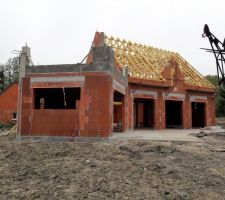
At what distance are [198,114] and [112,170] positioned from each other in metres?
25.1

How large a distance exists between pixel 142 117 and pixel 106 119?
56.9 feet

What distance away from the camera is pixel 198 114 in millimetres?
36469

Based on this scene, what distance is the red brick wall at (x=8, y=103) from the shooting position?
1524 inches

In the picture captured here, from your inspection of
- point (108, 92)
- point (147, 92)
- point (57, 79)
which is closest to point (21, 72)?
point (57, 79)

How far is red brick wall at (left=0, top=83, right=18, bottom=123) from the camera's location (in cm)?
3872

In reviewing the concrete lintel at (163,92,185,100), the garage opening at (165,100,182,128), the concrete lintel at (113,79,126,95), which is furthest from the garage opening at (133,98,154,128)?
the concrete lintel at (113,79,126,95)

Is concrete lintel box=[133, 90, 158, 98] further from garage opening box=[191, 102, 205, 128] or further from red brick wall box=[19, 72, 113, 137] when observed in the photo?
red brick wall box=[19, 72, 113, 137]

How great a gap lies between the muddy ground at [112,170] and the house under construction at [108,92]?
180 centimetres

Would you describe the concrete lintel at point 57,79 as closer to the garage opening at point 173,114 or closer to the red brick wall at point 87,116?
the red brick wall at point 87,116

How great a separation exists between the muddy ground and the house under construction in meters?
1.80

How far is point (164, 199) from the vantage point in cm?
1057

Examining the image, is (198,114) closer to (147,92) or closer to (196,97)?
(196,97)

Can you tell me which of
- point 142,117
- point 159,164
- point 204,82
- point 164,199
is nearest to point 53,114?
point 159,164

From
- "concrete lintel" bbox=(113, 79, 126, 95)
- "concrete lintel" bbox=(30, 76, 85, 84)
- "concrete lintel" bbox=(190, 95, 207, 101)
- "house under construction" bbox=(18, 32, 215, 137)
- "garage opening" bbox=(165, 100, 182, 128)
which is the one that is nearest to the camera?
"house under construction" bbox=(18, 32, 215, 137)
